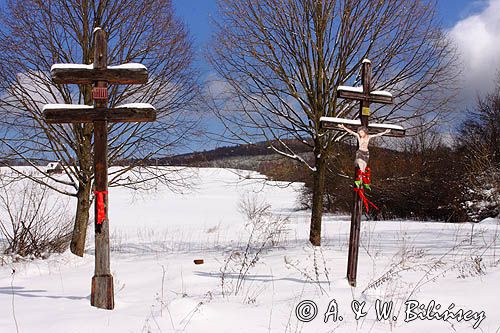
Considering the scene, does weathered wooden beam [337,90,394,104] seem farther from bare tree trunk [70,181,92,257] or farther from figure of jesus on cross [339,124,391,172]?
bare tree trunk [70,181,92,257]

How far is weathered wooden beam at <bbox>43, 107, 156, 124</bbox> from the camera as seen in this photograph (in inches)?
189

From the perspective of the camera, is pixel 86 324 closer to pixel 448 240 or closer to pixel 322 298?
pixel 322 298

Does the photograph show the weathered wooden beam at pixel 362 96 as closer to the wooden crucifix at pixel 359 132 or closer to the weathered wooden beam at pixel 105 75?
the wooden crucifix at pixel 359 132

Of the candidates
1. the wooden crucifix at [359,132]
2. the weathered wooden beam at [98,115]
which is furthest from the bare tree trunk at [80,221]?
the wooden crucifix at [359,132]

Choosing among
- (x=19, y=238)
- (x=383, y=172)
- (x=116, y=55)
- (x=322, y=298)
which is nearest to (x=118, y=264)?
(x=19, y=238)

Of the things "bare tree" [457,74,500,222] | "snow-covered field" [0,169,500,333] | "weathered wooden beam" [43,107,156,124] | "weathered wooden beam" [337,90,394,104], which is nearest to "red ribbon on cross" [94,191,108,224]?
"weathered wooden beam" [43,107,156,124]

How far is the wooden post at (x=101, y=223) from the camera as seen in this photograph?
15.2ft

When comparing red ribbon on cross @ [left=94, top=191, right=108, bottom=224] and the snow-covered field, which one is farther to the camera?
red ribbon on cross @ [left=94, top=191, right=108, bottom=224]

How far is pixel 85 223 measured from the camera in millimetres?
9008

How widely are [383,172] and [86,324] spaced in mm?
23391

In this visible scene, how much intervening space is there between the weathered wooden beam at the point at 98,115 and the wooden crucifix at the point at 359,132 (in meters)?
2.42

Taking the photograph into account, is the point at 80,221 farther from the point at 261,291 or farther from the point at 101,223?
the point at 261,291

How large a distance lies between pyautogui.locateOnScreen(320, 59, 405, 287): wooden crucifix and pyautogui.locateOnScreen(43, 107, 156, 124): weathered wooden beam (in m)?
2.42

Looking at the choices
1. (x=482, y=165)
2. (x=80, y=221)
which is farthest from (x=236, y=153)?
(x=482, y=165)
